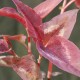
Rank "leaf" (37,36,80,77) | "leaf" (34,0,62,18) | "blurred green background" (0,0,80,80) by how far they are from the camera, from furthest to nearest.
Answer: "blurred green background" (0,0,80,80), "leaf" (34,0,62,18), "leaf" (37,36,80,77)

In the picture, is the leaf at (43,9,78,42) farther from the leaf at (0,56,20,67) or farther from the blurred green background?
the blurred green background

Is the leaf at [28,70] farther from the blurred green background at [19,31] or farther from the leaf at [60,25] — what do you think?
the blurred green background at [19,31]

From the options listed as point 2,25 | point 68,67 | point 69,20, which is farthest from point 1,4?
point 68,67

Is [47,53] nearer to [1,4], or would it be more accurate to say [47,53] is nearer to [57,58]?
[57,58]

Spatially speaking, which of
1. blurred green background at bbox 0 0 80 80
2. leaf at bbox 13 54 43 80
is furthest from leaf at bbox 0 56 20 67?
blurred green background at bbox 0 0 80 80

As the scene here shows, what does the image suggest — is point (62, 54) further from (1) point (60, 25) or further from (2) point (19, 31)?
(2) point (19, 31)

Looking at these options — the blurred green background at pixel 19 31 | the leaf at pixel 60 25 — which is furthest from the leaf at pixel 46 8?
the blurred green background at pixel 19 31
